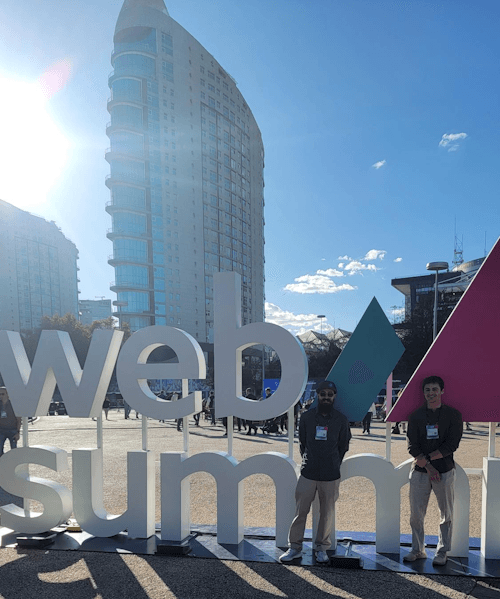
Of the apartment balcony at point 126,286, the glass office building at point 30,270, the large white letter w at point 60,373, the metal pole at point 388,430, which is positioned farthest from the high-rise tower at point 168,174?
the metal pole at point 388,430

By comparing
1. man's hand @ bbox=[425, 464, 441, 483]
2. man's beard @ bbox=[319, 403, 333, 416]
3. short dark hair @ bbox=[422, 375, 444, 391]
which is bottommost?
man's hand @ bbox=[425, 464, 441, 483]

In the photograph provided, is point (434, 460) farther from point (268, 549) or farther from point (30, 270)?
point (30, 270)

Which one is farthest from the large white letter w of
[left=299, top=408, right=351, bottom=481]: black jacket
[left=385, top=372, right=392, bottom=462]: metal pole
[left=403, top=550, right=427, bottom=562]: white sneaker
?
[left=403, top=550, right=427, bottom=562]: white sneaker

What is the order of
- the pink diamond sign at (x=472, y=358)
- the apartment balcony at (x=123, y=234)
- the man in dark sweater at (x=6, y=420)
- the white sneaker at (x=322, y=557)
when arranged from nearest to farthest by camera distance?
the white sneaker at (x=322, y=557), the pink diamond sign at (x=472, y=358), the man in dark sweater at (x=6, y=420), the apartment balcony at (x=123, y=234)

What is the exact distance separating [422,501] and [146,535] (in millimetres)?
3523

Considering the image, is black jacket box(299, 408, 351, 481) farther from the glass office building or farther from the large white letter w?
the glass office building

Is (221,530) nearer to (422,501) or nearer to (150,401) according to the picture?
(150,401)

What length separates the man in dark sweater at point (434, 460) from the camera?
4555 millimetres

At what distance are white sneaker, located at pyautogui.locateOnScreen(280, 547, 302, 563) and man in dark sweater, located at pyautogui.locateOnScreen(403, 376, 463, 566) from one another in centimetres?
121

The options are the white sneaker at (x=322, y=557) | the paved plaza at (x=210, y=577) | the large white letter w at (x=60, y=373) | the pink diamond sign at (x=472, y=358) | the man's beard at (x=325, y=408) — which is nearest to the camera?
the paved plaza at (x=210, y=577)

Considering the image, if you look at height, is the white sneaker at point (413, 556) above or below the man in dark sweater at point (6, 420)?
below

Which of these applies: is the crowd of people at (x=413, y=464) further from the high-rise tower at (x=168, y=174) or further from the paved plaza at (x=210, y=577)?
the high-rise tower at (x=168, y=174)

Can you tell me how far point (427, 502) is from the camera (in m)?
4.56

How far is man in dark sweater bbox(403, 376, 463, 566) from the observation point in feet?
14.9
